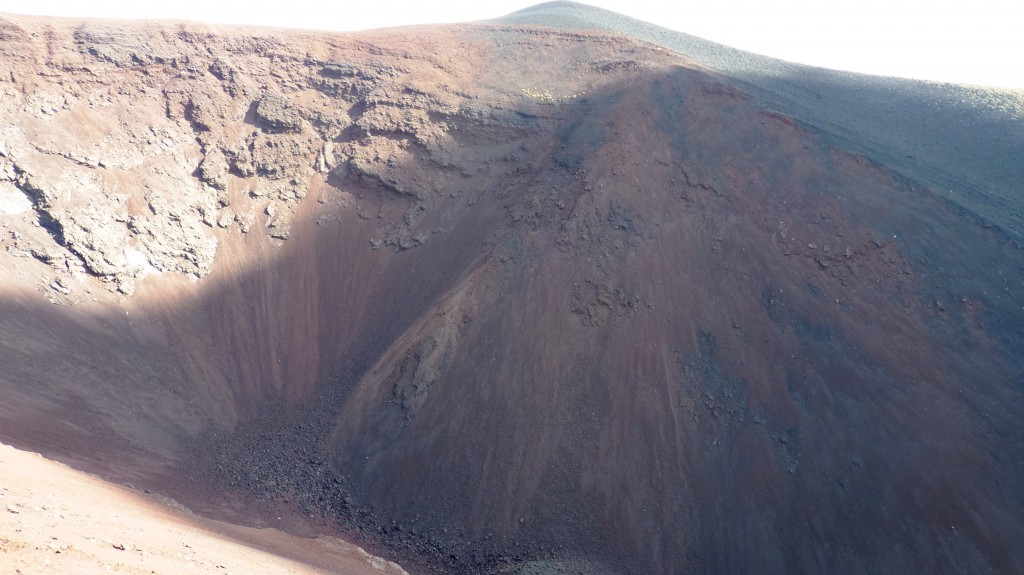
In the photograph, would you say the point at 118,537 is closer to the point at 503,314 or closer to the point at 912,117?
the point at 503,314

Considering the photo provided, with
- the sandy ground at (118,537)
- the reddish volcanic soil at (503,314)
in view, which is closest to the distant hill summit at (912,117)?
the reddish volcanic soil at (503,314)

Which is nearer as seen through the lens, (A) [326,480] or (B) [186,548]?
(B) [186,548]

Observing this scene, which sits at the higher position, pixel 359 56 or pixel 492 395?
pixel 359 56

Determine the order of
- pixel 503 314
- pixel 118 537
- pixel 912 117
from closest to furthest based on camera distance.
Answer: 1. pixel 118 537
2. pixel 503 314
3. pixel 912 117

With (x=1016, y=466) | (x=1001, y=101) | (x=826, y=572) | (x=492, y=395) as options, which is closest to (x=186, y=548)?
(x=492, y=395)

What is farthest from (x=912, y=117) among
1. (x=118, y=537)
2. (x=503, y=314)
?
(x=118, y=537)

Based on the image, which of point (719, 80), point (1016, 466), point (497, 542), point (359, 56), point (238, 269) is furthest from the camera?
point (359, 56)

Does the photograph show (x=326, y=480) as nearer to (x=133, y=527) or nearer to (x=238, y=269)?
(x=133, y=527)
